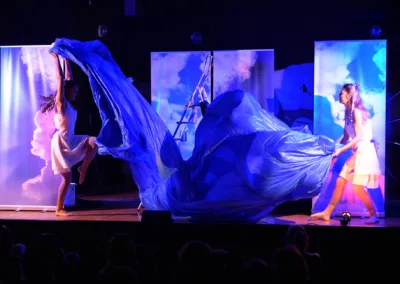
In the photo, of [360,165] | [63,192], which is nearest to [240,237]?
[360,165]

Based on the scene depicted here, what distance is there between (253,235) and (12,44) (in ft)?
15.2

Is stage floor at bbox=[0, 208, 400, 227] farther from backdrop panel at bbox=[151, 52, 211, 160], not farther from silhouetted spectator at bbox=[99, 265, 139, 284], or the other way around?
silhouetted spectator at bbox=[99, 265, 139, 284]

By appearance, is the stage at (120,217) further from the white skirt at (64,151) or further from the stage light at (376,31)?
the stage light at (376,31)

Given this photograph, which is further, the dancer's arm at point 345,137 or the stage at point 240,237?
the dancer's arm at point 345,137

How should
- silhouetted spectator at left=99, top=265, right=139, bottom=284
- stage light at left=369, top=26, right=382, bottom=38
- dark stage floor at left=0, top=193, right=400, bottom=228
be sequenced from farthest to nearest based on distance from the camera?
stage light at left=369, top=26, right=382, bottom=38 < dark stage floor at left=0, top=193, right=400, bottom=228 < silhouetted spectator at left=99, top=265, right=139, bottom=284

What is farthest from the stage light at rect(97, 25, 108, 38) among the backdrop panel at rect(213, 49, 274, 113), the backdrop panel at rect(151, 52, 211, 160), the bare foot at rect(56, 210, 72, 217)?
the bare foot at rect(56, 210, 72, 217)

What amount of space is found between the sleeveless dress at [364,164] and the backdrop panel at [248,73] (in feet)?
5.26

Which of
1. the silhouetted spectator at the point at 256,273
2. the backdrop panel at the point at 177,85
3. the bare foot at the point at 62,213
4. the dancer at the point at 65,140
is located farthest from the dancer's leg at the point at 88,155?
the silhouetted spectator at the point at 256,273

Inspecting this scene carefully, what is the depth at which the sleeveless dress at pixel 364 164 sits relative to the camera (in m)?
7.02

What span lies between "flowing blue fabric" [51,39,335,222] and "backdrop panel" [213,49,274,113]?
6.40ft

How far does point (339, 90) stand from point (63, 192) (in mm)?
3580

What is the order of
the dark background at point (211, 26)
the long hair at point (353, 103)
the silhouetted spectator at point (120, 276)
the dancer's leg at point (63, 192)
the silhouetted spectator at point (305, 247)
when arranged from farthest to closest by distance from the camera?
the dark background at point (211, 26) < the long hair at point (353, 103) < the dancer's leg at point (63, 192) < the silhouetted spectator at point (305, 247) < the silhouetted spectator at point (120, 276)

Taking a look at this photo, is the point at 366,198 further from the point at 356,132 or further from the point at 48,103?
the point at 48,103

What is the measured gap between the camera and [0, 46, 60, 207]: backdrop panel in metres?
7.43
